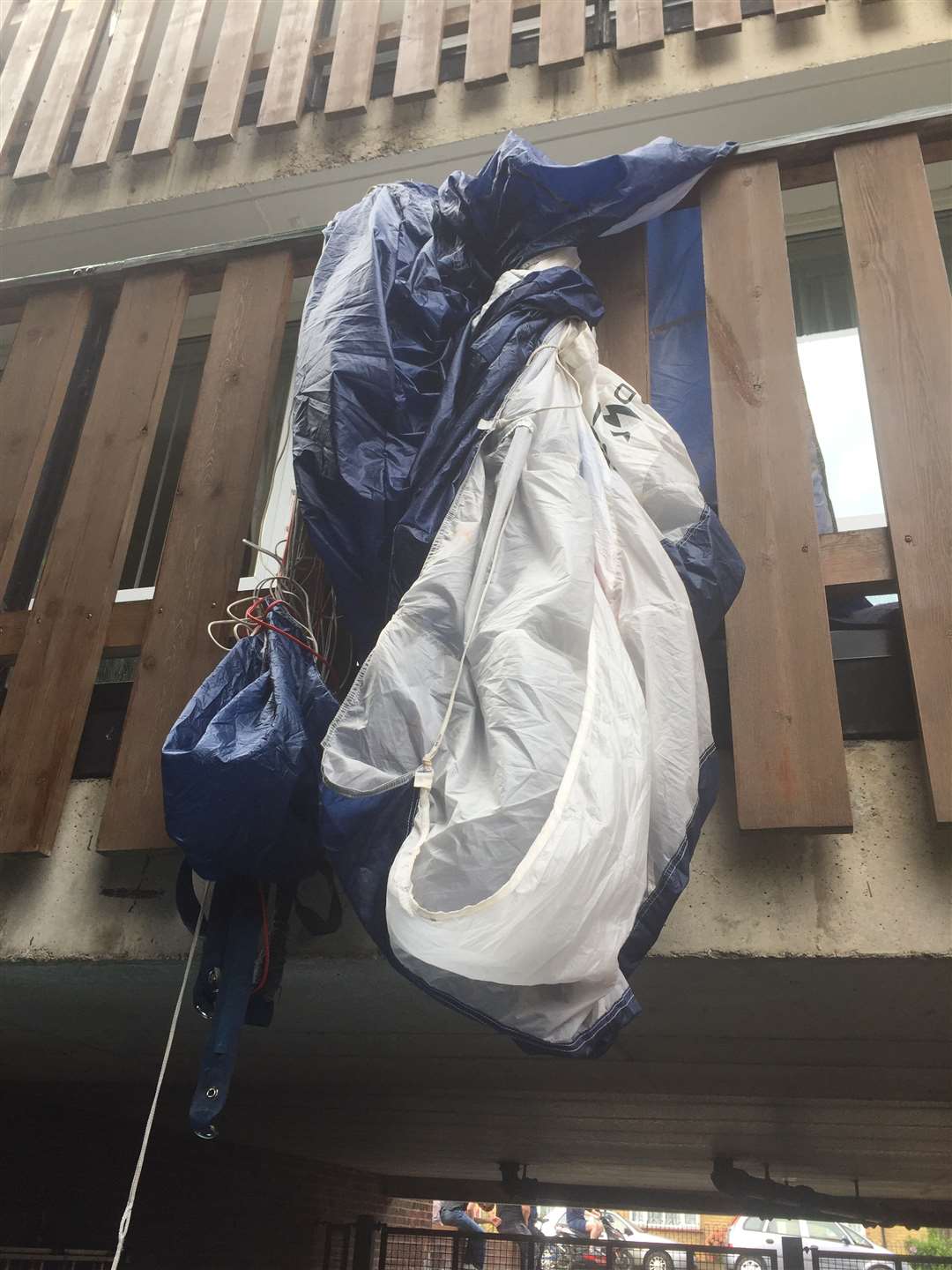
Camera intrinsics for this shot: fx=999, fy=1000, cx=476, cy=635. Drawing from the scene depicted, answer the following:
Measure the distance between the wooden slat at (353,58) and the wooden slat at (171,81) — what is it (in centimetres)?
64

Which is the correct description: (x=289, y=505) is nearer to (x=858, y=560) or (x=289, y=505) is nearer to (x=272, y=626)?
(x=272, y=626)

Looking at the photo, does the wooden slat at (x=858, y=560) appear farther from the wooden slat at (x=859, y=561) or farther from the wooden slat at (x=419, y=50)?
the wooden slat at (x=419, y=50)

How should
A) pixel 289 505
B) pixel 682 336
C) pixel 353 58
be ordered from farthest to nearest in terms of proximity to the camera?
pixel 353 58 → pixel 289 505 → pixel 682 336

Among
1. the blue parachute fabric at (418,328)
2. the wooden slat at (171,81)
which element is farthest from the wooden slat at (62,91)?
the blue parachute fabric at (418,328)

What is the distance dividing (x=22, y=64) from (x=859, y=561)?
4.41 metres

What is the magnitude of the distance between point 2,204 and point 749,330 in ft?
11.2

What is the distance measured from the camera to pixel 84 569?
8.02 feet

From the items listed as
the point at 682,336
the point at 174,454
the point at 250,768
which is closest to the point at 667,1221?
the point at 174,454

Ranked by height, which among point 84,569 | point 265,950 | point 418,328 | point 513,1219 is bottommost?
point 265,950

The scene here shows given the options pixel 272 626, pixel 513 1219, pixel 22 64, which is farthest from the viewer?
pixel 513 1219

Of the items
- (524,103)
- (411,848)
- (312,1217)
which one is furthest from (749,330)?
(312,1217)

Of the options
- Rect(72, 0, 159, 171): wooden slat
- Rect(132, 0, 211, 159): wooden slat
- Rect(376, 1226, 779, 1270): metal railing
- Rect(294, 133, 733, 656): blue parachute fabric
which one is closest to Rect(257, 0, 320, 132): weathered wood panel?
Rect(132, 0, 211, 159): wooden slat

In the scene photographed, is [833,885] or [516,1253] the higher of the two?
[833,885]

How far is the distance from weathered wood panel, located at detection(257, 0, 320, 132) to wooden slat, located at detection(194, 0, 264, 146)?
0.10m
